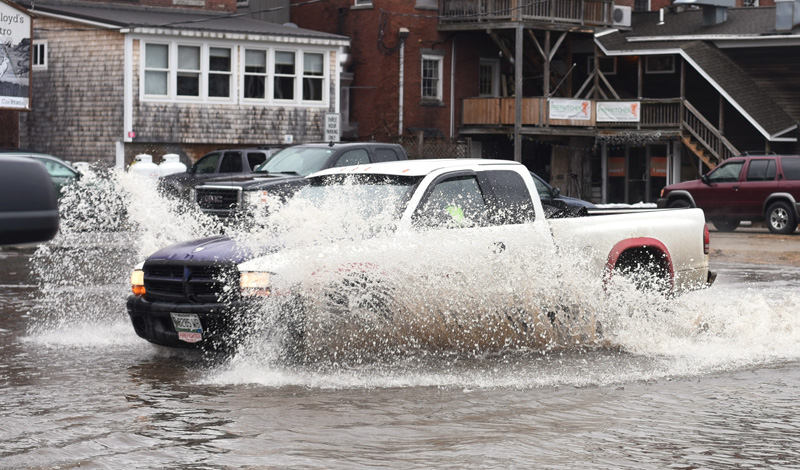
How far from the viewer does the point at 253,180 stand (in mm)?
19844

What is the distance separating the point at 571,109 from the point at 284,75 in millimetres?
10527

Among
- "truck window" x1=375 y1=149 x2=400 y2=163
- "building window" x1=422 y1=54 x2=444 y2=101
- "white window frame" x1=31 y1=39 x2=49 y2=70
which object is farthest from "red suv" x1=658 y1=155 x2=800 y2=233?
"white window frame" x1=31 y1=39 x2=49 y2=70

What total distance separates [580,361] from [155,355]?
12.5 feet

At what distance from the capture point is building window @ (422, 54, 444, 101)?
40812 mm

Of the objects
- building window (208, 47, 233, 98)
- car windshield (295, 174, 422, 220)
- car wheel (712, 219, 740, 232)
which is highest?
building window (208, 47, 233, 98)

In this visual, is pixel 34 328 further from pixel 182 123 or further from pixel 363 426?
pixel 182 123

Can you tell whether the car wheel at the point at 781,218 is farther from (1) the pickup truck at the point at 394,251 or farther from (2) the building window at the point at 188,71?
(1) the pickup truck at the point at 394,251

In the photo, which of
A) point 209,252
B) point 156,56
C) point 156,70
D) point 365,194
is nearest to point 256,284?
point 209,252

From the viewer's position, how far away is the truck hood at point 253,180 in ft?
63.9

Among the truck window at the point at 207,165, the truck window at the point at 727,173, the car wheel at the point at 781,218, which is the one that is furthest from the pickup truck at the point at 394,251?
the truck window at the point at 727,173

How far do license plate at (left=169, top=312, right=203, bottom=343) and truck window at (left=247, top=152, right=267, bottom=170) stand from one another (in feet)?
48.8

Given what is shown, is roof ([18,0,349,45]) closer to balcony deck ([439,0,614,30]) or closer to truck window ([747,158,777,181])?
balcony deck ([439,0,614,30])

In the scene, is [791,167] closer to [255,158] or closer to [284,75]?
[255,158]

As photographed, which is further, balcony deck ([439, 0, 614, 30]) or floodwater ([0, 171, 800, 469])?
balcony deck ([439, 0, 614, 30])
